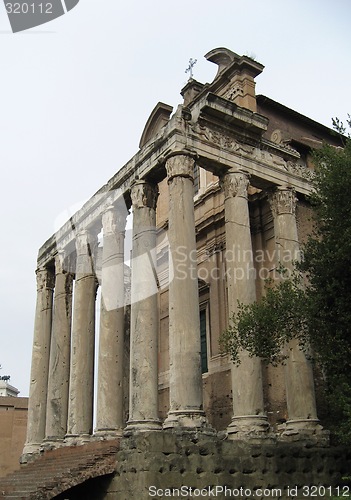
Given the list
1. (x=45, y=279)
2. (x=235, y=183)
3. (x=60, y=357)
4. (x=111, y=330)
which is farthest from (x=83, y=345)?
(x=235, y=183)

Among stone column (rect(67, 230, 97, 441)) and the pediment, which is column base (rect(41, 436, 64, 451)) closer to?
stone column (rect(67, 230, 97, 441))

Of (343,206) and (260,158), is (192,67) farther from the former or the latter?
(343,206)

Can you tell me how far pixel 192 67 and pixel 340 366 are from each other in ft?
46.7

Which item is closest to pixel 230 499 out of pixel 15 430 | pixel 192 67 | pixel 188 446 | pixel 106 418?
pixel 188 446

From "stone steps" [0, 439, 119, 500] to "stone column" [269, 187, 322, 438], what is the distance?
429 centimetres

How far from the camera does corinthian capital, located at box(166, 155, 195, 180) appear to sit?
554 inches

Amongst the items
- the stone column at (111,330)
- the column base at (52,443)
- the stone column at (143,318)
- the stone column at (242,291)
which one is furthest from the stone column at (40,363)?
the stone column at (242,291)

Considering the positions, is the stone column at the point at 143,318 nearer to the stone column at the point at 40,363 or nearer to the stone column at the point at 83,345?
the stone column at the point at 83,345

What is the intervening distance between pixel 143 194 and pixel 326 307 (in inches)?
232

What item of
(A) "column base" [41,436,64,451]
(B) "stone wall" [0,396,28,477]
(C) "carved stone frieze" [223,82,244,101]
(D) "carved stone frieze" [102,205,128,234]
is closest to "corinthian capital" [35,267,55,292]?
(D) "carved stone frieze" [102,205,128,234]

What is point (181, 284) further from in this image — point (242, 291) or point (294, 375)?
point (294, 375)

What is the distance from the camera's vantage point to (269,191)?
Result: 1641 centimetres

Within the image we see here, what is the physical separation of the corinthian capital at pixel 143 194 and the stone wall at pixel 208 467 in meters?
5.99

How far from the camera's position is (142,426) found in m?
12.7
